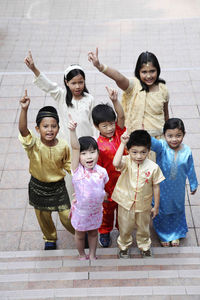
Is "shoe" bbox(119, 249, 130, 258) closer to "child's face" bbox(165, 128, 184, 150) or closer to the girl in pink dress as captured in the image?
the girl in pink dress

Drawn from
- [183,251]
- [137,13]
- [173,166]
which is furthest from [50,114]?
[137,13]

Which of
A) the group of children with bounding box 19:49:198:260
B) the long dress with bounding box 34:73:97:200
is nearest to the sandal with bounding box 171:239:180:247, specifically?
the group of children with bounding box 19:49:198:260

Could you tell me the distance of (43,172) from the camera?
3.99m

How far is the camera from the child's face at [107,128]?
13.0 feet

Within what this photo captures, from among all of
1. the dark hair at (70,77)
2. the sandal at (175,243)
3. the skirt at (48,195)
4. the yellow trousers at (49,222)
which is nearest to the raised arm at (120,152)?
the skirt at (48,195)

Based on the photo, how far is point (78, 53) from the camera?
869 centimetres

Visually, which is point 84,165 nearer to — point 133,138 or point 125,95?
point 133,138

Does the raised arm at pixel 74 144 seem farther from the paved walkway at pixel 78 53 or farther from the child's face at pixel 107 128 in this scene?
the paved walkway at pixel 78 53

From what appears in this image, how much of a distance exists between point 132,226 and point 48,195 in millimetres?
919

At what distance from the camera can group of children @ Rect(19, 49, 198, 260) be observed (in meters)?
3.74

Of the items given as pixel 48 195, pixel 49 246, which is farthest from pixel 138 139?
pixel 49 246

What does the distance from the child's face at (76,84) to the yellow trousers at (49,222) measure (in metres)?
1.29

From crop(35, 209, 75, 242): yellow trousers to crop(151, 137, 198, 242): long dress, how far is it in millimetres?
1012

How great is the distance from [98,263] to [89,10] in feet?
26.6
